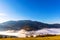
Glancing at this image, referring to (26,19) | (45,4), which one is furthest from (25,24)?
(45,4)

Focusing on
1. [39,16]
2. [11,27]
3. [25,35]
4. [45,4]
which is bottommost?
[25,35]

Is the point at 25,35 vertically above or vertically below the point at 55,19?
below

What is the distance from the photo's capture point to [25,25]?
3.04 metres

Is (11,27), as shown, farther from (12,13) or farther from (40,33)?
(40,33)

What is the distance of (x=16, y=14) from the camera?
119 inches

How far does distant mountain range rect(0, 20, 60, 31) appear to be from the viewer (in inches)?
117

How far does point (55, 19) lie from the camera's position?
3.07 metres

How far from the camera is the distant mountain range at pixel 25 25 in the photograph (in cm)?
297

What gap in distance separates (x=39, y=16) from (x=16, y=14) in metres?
0.49

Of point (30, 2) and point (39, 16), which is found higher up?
point (30, 2)

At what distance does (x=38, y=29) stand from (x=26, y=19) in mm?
331

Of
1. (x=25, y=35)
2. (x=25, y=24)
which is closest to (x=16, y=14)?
(x=25, y=24)

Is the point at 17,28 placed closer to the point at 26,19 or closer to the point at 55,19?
the point at 26,19

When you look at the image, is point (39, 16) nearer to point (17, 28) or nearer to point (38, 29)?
point (38, 29)
